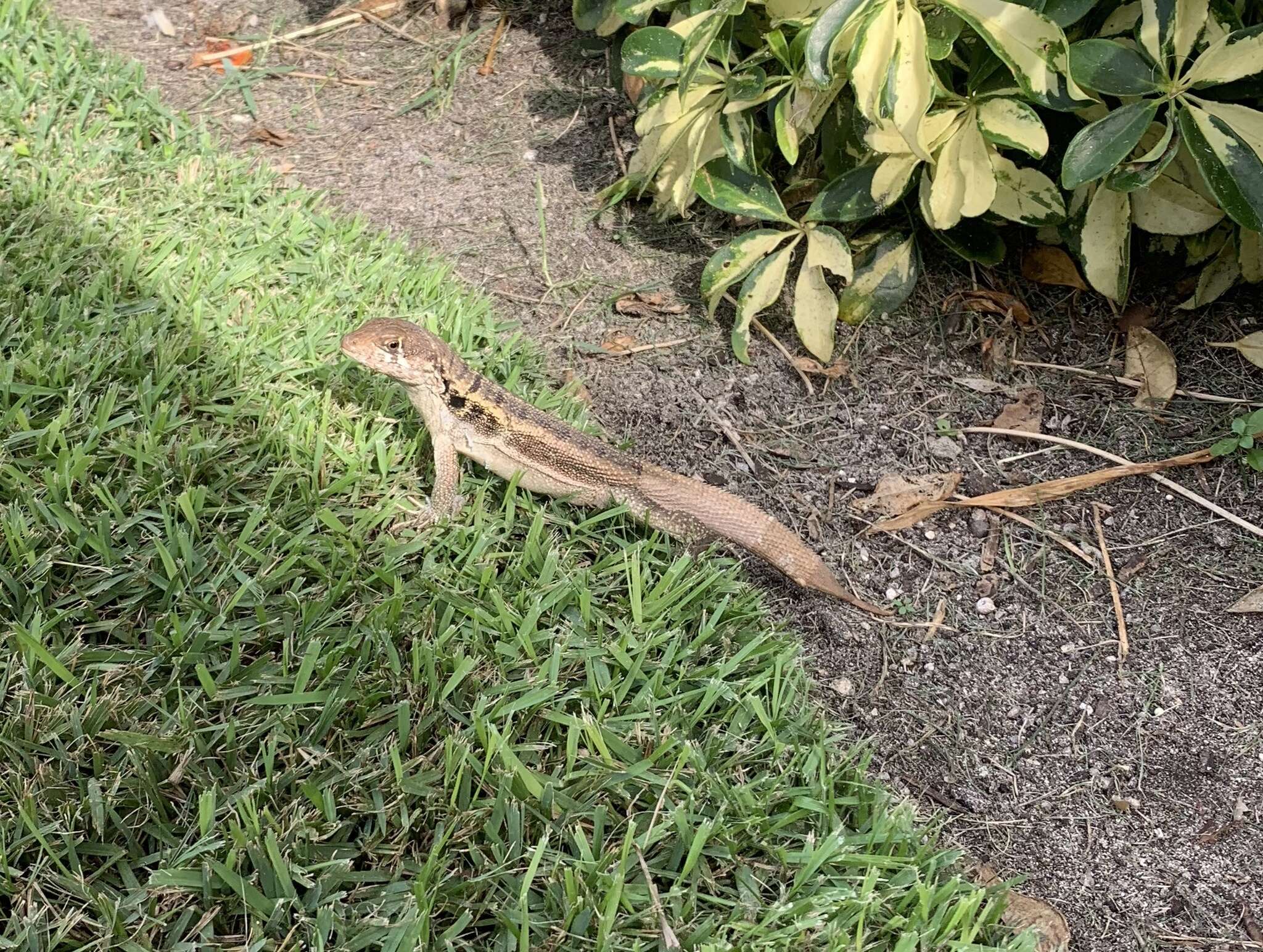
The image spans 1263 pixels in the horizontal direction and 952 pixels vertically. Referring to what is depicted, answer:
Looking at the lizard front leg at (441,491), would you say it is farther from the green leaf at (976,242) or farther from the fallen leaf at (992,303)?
the fallen leaf at (992,303)

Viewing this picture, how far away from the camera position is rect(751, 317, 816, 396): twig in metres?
3.69

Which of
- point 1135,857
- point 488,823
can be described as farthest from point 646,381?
point 1135,857

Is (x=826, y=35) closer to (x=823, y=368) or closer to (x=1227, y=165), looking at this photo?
(x=1227, y=165)

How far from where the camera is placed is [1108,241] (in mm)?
3309

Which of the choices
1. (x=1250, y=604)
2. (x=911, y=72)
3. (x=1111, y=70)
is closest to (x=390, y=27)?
(x=911, y=72)

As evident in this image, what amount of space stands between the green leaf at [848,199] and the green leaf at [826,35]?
2.40 ft

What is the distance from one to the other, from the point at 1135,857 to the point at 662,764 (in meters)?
1.13

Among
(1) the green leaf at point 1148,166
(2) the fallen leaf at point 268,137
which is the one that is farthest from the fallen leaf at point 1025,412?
(2) the fallen leaf at point 268,137

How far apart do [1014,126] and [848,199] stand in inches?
23.5

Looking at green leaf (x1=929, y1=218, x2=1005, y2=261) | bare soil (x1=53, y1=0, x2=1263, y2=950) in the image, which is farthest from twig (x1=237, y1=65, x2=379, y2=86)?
green leaf (x1=929, y1=218, x2=1005, y2=261)

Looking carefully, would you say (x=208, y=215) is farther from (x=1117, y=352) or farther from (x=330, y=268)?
(x=1117, y=352)

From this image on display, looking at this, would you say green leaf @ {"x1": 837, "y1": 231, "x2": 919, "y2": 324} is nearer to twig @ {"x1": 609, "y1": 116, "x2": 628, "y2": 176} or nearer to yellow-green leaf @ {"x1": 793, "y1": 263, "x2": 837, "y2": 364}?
yellow-green leaf @ {"x1": 793, "y1": 263, "x2": 837, "y2": 364}

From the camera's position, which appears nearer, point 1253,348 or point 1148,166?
point 1148,166

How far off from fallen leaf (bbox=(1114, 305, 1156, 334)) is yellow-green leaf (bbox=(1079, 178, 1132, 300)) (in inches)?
18.0
